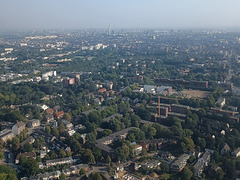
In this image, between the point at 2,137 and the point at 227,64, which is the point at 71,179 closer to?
the point at 2,137

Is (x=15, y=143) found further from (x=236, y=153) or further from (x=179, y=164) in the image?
(x=236, y=153)

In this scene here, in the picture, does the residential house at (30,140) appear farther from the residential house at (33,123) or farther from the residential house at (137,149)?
the residential house at (137,149)

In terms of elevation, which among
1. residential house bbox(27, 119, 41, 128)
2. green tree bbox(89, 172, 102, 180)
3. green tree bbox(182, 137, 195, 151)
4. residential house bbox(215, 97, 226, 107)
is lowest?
residential house bbox(27, 119, 41, 128)

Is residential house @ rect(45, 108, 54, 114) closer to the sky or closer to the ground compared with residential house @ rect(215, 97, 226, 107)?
closer to the ground

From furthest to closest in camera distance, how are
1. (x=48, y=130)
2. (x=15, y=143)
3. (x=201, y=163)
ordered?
1. (x=48, y=130)
2. (x=15, y=143)
3. (x=201, y=163)

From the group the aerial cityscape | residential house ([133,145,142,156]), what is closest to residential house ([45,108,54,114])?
the aerial cityscape

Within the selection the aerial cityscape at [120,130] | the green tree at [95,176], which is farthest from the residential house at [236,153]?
the green tree at [95,176]

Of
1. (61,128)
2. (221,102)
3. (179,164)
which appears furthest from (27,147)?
(221,102)

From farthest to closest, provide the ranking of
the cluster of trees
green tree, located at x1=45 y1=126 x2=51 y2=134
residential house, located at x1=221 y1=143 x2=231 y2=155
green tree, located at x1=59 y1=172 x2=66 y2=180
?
green tree, located at x1=45 y1=126 x2=51 y2=134 < residential house, located at x1=221 y1=143 x2=231 y2=155 < green tree, located at x1=59 y1=172 x2=66 y2=180 < the cluster of trees

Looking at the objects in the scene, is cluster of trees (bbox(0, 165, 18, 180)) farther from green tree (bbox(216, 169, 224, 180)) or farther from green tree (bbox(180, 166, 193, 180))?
green tree (bbox(216, 169, 224, 180))

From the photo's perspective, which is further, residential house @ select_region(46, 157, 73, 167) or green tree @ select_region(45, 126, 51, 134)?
green tree @ select_region(45, 126, 51, 134)

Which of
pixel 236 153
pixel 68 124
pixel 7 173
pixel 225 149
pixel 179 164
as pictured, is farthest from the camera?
pixel 68 124
